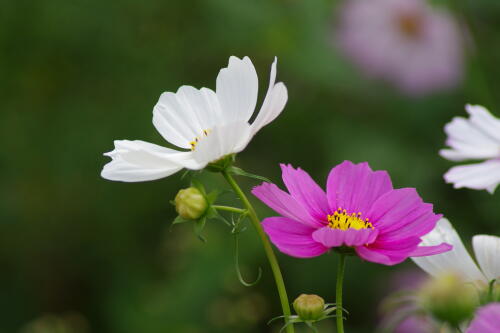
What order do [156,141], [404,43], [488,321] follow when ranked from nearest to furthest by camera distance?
[488,321] → [156,141] → [404,43]

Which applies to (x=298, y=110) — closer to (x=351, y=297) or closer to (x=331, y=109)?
(x=331, y=109)

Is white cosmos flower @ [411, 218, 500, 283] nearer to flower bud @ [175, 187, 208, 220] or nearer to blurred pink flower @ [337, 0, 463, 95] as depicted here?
flower bud @ [175, 187, 208, 220]

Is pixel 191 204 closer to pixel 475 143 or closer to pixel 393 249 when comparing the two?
pixel 393 249

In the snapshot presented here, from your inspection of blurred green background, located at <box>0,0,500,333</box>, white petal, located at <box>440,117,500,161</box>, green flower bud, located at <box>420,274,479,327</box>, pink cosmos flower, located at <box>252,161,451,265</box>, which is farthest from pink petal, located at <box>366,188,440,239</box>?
blurred green background, located at <box>0,0,500,333</box>

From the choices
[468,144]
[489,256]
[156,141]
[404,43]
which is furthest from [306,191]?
[404,43]

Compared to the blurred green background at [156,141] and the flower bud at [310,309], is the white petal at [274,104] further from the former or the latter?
the blurred green background at [156,141]
